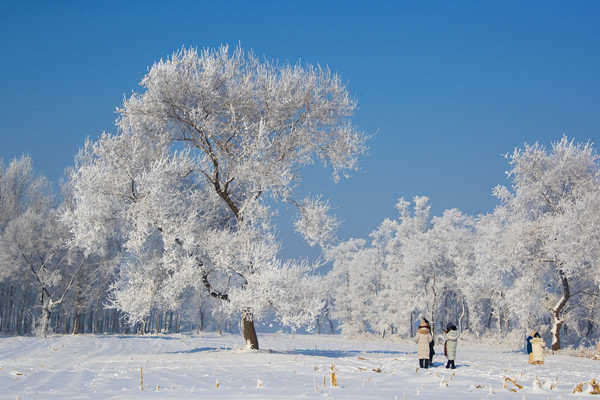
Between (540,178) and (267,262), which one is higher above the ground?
(540,178)

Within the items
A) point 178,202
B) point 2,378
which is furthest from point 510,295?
point 2,378

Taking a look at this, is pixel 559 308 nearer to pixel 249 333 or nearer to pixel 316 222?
pixel 316 222

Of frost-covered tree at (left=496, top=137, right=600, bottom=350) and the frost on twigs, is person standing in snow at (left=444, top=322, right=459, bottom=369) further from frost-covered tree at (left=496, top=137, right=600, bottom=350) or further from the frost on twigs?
frost-covered tree at (left=496, top=137, right=600, bottom=350)

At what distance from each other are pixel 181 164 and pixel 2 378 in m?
9.26

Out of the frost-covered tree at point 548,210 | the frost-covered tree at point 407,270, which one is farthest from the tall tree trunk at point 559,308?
the frost-covered tree at point 407,270

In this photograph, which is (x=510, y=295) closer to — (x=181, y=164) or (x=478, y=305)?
(x=181, y=164)

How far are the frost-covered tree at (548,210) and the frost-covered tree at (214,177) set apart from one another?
40.6 feet

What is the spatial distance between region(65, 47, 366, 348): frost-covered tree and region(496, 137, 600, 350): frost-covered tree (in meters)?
12.4

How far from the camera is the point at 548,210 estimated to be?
89.1ft

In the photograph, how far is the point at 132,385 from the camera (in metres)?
9.36

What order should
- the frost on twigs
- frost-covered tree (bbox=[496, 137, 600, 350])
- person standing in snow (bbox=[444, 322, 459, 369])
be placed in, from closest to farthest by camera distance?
1. person standing in snow (bbox=[444, 322, 459, 369])
2. the frost on twigs
3. frost-covered tree (bbox=[496, 137, 600, 350])

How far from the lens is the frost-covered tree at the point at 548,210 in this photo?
987 inches

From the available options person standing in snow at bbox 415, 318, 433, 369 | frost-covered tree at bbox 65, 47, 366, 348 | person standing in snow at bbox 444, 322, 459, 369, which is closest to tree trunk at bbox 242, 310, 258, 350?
frost-covered tree at bbox 65, 47, 366, 348

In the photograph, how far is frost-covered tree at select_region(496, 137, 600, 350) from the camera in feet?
82.3
